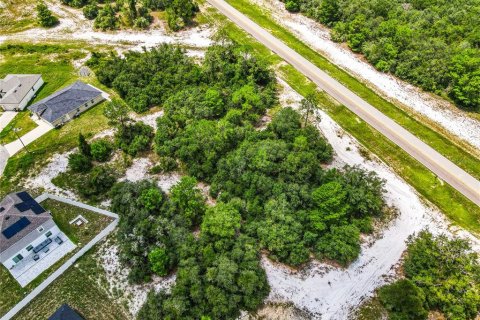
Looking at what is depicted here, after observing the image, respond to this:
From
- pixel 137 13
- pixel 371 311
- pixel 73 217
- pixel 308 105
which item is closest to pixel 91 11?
pixel 137 13

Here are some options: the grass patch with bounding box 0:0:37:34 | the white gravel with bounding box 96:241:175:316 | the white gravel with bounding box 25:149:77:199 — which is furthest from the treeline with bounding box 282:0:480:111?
the grass patch with bounding box 0:0:37:34

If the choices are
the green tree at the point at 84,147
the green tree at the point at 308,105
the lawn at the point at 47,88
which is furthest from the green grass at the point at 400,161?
the green tree at the point at 84,147

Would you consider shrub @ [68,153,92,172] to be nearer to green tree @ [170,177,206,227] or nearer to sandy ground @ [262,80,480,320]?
green tree @ [170,177,206,227]

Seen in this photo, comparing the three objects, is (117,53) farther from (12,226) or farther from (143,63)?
(12,226)

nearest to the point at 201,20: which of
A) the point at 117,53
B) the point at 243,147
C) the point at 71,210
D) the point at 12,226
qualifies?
the point at 117,53

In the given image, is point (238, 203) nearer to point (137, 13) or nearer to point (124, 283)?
point (124, 283)

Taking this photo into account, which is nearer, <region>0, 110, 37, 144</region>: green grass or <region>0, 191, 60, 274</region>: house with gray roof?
<region>0, 191, 60, 274</region>: house with gray roof
